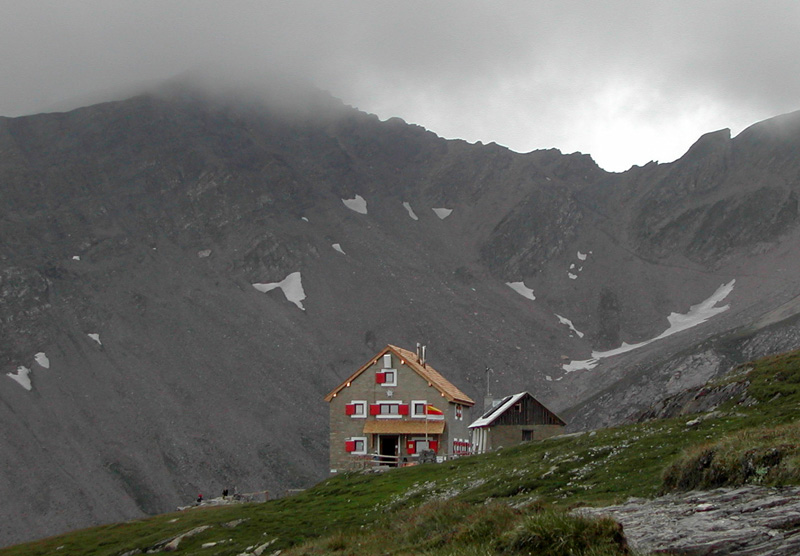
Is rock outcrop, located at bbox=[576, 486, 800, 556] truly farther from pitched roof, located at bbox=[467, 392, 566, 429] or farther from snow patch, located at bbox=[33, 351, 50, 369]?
snow patch, located at bbox=[33, 351, 50, 369]

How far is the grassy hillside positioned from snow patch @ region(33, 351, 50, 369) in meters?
105

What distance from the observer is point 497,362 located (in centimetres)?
17738

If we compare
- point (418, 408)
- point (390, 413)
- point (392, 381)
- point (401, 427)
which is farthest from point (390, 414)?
point (392, 381)

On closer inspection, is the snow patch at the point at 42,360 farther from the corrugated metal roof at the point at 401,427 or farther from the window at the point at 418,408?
the window at the point at 418,408

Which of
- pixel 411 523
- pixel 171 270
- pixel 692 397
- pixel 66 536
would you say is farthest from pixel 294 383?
pixel 411 523

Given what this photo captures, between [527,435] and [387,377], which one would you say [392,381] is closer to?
[387,377]

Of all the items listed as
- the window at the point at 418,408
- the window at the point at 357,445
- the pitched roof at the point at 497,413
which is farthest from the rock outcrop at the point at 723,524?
the window at the point at 357,445

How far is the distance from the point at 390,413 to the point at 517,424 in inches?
490

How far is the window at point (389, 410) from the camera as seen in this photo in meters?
78.9

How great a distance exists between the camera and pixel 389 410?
79.1m

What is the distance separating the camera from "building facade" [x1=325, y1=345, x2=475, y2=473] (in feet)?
257

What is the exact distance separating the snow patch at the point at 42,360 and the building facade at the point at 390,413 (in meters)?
93.8

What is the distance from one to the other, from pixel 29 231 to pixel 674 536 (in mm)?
207227

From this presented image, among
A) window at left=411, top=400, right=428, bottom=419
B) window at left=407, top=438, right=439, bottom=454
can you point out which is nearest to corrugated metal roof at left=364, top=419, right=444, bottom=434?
window at left=411, top=400, right=428, bottom=419
